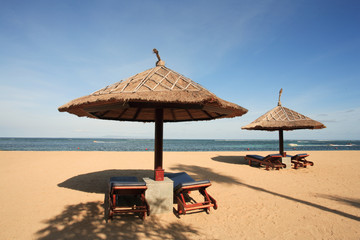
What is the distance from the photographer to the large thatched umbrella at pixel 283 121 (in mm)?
9648

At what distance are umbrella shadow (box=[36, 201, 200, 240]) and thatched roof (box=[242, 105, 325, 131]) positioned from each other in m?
7.76

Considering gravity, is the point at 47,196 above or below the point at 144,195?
below

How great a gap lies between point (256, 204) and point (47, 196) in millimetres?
5128

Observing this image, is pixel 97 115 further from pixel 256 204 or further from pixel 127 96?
pixel 256 204

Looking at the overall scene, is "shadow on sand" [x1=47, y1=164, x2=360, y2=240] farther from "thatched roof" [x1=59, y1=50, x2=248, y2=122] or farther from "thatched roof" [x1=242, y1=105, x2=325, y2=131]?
"thatched roof" [x1=242, y1=105, x2=325, y2=131]

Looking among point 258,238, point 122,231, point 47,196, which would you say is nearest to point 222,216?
point 258,238

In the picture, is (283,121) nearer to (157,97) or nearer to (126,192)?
(157,97)

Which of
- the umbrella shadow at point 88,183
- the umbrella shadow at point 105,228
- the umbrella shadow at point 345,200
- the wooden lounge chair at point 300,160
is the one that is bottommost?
Answer: the umbrella shadow at point 105,228

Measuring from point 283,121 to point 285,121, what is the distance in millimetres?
91

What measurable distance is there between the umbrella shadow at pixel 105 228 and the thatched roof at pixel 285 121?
25.5 ft

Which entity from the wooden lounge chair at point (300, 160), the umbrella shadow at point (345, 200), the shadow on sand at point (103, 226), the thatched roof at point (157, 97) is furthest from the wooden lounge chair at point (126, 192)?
the wooden lounge chair at point (300, 160)

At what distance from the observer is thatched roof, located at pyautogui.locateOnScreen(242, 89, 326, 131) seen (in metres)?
9.64

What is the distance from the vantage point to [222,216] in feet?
12.9

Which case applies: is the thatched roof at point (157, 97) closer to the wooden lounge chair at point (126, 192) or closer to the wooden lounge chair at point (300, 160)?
the wooden lounge chair at point (126, 192)
